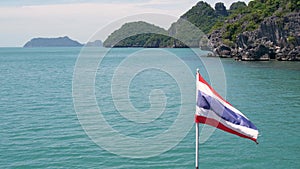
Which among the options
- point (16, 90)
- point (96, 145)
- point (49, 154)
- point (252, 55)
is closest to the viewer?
point (49, 154)

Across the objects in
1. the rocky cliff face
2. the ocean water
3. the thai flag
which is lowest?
the ocean water

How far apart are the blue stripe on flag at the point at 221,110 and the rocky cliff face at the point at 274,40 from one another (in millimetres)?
80689

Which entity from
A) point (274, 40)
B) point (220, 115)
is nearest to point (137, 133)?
point (220, 115)

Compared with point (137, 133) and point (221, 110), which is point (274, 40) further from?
point (221, 110)

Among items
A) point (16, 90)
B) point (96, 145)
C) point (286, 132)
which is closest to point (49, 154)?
point (96, 145)

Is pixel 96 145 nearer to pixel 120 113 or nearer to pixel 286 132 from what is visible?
pixel 120 113

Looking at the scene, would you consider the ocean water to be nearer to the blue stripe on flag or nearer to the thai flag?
the thai flag

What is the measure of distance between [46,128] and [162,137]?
8.41 meters

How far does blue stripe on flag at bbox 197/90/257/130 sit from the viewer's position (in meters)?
11.7

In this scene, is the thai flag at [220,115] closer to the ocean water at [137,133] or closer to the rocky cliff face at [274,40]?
the ocean water at [137,133]

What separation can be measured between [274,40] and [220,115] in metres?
84.6

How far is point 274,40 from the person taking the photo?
9156cm

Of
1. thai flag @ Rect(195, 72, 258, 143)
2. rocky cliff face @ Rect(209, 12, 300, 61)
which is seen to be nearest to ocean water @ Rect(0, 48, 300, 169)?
thai flag @ Rect(195, 72, 258, 143)

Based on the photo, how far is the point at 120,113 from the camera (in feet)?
111
